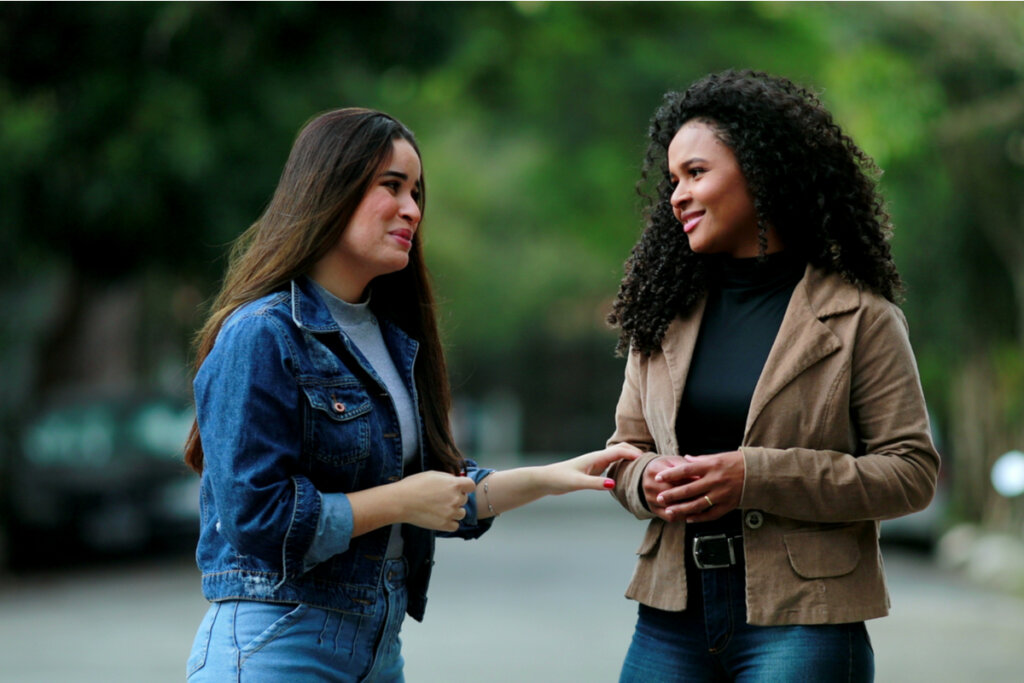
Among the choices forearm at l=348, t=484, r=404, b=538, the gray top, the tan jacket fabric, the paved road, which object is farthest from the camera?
the paved road

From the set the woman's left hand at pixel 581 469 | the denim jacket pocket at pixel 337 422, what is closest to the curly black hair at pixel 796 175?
the woman's left hand at pixel 581 469

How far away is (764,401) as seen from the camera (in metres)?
2.99

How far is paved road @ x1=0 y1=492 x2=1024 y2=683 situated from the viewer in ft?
28.0

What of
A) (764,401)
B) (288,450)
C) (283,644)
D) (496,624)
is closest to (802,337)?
(764,401)

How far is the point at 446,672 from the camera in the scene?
852cm

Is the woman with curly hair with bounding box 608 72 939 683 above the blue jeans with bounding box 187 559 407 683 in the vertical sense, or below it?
above

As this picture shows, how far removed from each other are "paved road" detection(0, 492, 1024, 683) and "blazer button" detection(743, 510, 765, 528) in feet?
17.5

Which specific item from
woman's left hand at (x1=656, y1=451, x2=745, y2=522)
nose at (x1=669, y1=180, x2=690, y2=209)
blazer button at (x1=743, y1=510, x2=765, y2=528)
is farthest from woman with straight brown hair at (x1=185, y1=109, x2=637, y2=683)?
nose at (x1=669, y1=180, x2=690, y2=209)

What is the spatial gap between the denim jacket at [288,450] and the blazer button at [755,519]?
0.76 meters

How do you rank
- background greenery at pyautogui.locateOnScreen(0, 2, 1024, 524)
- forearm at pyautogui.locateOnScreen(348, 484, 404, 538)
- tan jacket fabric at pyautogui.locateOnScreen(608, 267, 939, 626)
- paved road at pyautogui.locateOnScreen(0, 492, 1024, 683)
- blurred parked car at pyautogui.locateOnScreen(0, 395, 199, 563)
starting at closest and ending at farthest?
forearm at pyautogui.locateOnScreen(348, 484, 404, 538) < tan jacket fabric at pyautogui.locateOnScreen(608, 267, 939, 626) < paved road at pyautogui.locateOnScreen(0, 492, 1024, 683) < background greenery at pyautogui.locateOnScreen(0, 2, 1024, 524) < blurred parked car at pyautogui.locateOnScreen(0, 395, 199, 563)

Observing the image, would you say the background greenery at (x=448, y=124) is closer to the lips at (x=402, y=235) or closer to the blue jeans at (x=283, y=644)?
the lips at (x=402, y=235)

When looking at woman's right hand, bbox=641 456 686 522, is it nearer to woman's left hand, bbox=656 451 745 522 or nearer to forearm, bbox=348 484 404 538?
woman's left hand, bbox=656 451 745 522

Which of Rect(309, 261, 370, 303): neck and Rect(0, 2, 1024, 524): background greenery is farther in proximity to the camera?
Rect(0, 2, 1024, 524): background greenery

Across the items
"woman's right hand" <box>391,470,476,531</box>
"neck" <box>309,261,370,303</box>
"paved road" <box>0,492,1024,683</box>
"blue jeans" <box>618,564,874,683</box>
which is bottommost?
"paved road" <box>0,492,1024,683</box>
